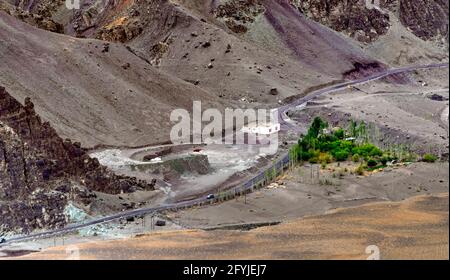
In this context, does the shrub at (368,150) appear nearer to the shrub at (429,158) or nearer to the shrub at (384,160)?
the shrub at (384,160)

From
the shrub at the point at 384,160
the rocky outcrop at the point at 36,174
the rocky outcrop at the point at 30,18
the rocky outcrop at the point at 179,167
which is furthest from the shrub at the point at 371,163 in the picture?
the rocky outcrop at the point at 30,18

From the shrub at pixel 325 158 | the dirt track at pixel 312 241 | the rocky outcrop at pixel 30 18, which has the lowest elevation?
the dirt track at pixel 312 241

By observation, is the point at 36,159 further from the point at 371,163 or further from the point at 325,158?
the point at 371,163

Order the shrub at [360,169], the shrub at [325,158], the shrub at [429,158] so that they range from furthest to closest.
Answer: the shrub at [325,158]
the shrub at [429,158]
the shrub at [360,169]

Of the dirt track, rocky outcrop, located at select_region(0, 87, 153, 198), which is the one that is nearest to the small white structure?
rocky outcrop, located at select_region(0, 87, 153, 198)
